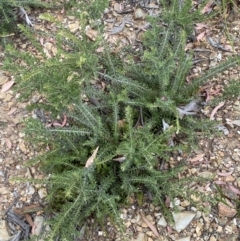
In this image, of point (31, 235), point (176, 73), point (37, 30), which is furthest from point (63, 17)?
point (31, 235)

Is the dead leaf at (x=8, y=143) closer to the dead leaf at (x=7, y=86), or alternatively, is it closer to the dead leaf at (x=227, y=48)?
the dead leaf at (x=7, y=86)

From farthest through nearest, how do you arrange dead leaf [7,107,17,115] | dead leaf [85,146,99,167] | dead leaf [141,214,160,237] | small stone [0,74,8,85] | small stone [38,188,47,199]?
small stone [0,74,8,85] < dead leaf [7,107,17,115] < small stone [38,188,47,199] < dead leaf [141,214,160,237] < dead leaf [85,146,99,167]

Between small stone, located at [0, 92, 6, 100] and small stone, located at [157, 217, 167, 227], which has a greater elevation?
small stone, located at [0, 92, 6, 100]

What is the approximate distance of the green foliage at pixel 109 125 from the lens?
232 centimetres

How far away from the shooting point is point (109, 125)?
267 cm

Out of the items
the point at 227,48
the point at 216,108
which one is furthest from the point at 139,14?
the point at 216,108

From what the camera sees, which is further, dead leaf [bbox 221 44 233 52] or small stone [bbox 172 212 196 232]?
dead leaf [bbox 221 44 233 52]

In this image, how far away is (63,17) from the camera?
10.8 feet

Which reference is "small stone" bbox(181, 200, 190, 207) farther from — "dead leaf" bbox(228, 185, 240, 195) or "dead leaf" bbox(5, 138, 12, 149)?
"dead leaf" bbox(5, 138, 12, 149)

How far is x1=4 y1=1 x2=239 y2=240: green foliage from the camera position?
232 centimetres

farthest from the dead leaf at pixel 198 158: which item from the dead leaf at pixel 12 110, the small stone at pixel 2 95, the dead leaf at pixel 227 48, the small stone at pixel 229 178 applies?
the small stone at pixel 2 95

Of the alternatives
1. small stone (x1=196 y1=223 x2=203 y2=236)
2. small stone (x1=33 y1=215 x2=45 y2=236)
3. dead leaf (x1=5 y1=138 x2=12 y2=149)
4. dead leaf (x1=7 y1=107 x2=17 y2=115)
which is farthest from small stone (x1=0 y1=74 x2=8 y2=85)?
small stone (x1=196 y1=223 x2=203 y2=236)

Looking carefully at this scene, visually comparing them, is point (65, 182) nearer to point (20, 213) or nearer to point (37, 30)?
point (20, 213)

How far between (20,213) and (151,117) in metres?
0.96
